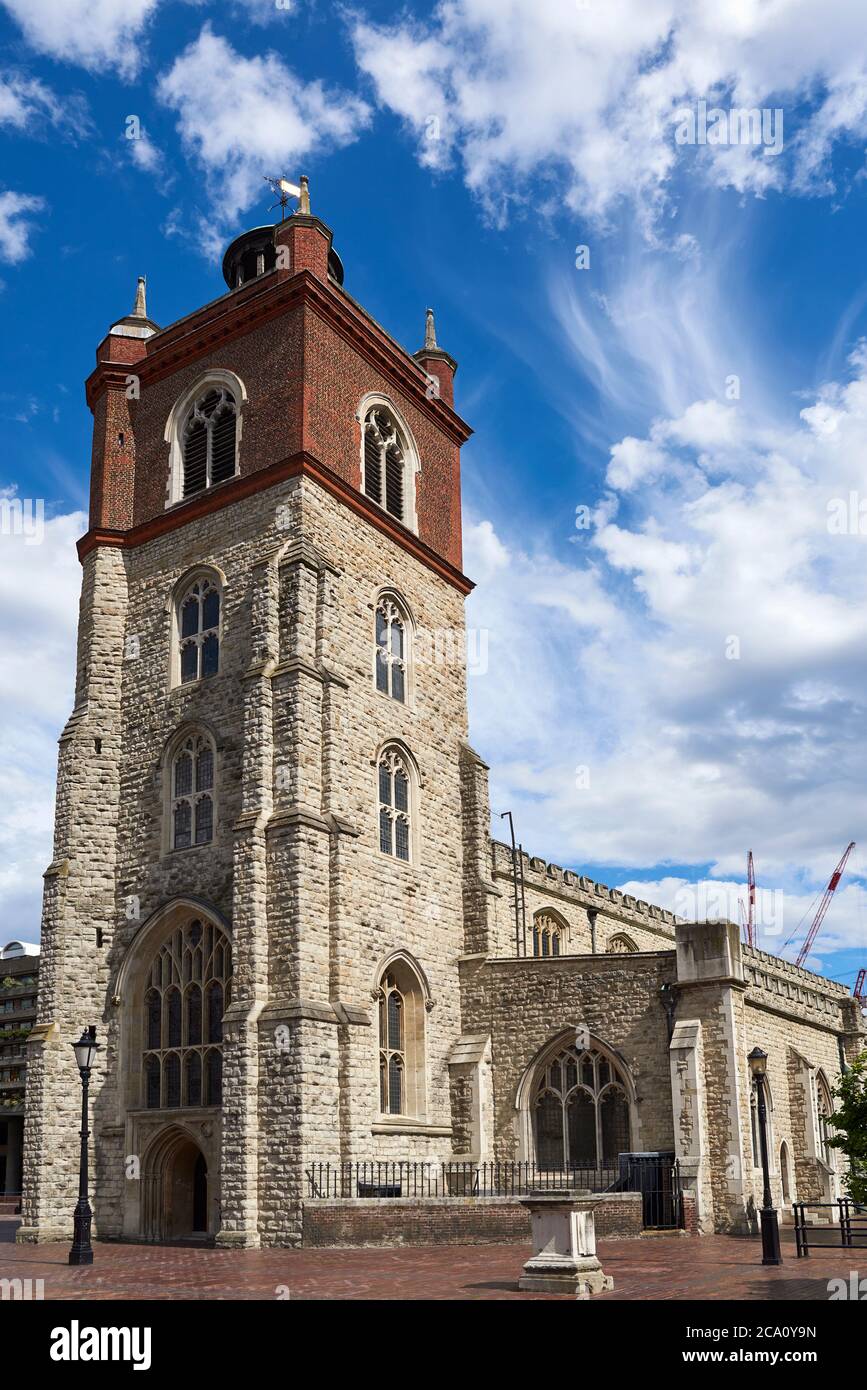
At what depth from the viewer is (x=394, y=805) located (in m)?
29.0

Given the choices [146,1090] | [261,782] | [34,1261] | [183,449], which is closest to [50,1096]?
[146,1090]

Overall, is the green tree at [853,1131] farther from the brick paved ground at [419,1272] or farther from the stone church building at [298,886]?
the stone church building at [298,886]

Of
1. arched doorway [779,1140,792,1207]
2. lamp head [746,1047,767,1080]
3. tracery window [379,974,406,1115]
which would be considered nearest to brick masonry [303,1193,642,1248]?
lamp head [746,1047,767,1080]

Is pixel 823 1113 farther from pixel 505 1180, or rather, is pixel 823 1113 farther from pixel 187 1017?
pixel 187 1017

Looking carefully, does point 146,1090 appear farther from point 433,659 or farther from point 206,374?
point 206,374

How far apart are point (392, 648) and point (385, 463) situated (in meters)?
5.21

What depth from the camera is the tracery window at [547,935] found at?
37344 millimetres

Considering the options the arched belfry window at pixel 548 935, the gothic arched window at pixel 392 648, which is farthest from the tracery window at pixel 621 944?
the gothic arched window at pixel 392 648

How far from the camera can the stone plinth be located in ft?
47.5

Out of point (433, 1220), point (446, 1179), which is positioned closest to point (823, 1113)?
point (446, 1179)

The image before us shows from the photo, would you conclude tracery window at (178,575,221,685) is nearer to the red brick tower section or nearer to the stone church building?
the stone church building

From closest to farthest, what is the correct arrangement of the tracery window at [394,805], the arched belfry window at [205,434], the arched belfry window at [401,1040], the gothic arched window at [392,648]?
the arched belfry window at [401,1040] → the tracery window at [394,805] → the gothic arched window at [392,648] → the arched belfry window at [205,434]

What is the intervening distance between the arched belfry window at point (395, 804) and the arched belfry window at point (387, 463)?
21.3ft

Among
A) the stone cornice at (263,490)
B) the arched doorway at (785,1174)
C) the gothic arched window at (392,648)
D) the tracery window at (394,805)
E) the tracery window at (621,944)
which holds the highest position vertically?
the stone cornice at (263,490)
